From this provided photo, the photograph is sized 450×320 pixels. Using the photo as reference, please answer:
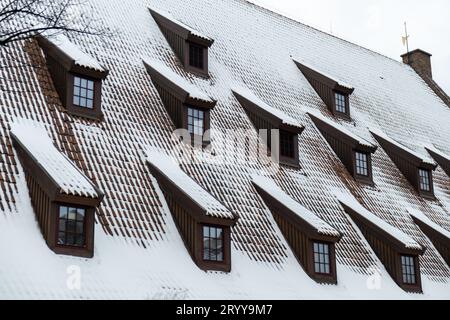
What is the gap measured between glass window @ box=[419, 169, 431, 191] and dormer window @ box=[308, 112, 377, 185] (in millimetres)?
3461

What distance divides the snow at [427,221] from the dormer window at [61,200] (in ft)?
52.5

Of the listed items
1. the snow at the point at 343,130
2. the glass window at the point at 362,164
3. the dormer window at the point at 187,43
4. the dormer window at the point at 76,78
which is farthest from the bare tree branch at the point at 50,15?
the glass window at the point at 362,164

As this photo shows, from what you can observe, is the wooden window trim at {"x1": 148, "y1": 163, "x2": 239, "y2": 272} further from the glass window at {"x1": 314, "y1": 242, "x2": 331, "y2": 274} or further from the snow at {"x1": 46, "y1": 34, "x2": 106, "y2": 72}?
the glass window at {"x1": 314, "y1": 242, "x2": 331, "y2": 274}

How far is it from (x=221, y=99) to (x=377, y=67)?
17.2 meters

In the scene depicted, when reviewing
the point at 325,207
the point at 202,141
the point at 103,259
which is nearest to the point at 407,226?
the point at 325,207

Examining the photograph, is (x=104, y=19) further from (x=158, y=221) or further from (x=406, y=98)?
(x=406, y=98)

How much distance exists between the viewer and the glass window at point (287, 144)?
89.6ft

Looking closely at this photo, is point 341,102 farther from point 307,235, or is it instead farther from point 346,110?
point 307,235

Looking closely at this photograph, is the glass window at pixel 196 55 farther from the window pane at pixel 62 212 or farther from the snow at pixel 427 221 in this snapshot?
the window pane at pixel 62 212

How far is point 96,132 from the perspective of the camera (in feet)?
70.5

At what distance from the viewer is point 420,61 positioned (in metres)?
48.0

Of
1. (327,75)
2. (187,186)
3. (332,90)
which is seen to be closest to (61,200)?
(187,186)

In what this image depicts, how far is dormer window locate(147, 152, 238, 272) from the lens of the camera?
2031 centimetres

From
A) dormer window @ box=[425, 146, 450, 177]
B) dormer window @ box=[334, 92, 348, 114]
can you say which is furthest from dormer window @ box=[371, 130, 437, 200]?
dormer window @ box=[425, 146, 450, 177]
